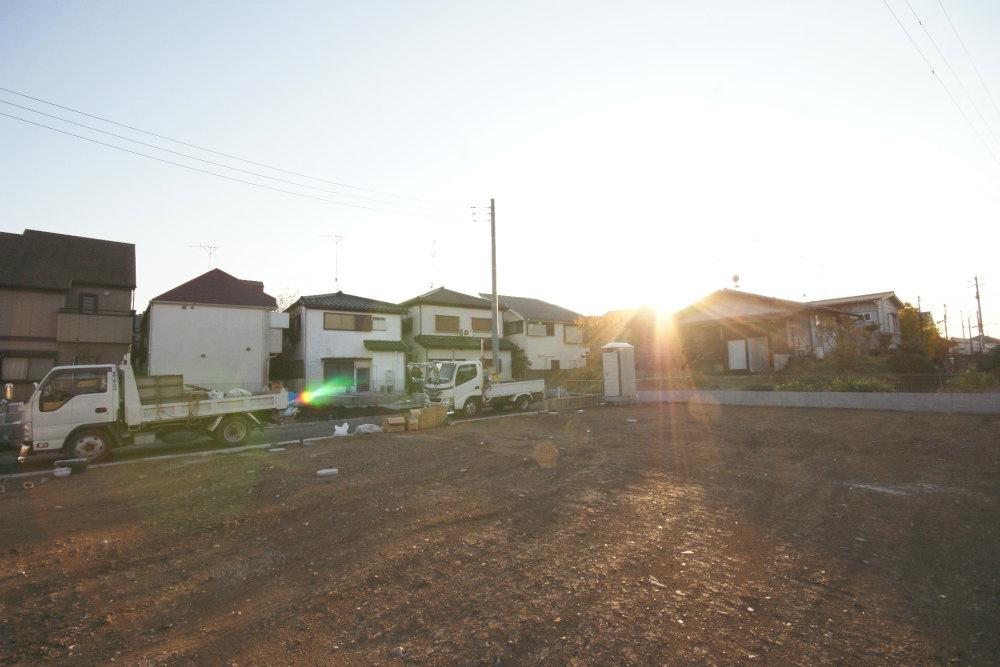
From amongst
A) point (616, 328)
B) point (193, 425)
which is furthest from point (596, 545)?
point (616, 328)

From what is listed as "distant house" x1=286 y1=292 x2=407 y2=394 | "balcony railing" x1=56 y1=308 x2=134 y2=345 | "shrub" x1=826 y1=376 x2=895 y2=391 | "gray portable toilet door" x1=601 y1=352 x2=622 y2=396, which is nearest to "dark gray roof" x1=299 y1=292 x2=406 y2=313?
"distant house" x1=286 y1=292 x2=407 y2=394

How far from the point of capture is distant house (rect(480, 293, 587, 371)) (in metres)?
36.3

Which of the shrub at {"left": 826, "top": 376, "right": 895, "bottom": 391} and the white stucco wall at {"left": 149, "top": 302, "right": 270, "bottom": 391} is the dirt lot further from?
the white stucco wall at {"left": 149, "top": 302, "right": 270, "bottom": 391}

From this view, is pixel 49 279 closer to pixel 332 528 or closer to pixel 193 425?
pixel 193 425

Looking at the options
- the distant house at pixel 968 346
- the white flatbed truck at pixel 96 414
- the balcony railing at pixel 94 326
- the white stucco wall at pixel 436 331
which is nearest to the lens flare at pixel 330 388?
the white stucco wall at pixel 436 331

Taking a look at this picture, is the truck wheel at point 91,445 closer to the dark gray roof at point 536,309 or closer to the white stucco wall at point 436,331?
the white stucco wall at point 436,331

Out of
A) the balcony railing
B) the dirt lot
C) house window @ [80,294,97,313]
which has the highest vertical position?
house window @ [80,294,97,313]

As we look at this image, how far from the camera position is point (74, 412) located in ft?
34.4

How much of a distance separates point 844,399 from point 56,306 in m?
33.0

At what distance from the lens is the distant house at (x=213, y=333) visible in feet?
80.9

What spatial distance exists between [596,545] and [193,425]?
446 inches

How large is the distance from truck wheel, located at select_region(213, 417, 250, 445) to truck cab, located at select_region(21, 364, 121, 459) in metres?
2.21

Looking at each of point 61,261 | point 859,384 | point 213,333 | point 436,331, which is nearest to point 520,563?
point 859,384

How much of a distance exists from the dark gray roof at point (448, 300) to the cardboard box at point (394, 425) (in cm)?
1842
